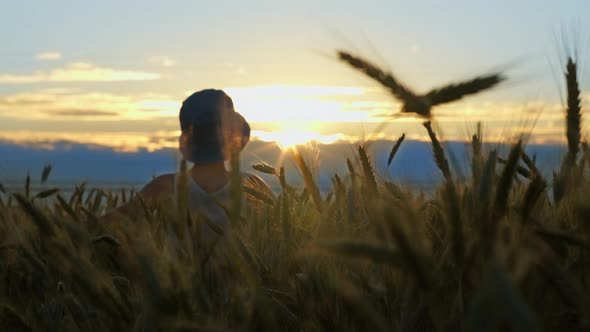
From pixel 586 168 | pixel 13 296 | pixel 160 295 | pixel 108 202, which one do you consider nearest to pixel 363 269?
pixel 160 295

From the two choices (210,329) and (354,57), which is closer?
(210,329)

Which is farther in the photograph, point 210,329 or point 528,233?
point 528,233

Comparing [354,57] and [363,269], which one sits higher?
[354,57]

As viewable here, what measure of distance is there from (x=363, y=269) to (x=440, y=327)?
0.52 meters

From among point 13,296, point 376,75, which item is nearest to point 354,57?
point 376,75

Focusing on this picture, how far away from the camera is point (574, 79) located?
201 cm

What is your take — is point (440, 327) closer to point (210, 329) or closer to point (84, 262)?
point (210, 329)

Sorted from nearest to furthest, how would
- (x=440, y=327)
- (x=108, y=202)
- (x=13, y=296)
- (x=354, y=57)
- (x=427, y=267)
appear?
(x=427, y=267)
(x=440, y=327)
(x=354, y=57)
(x=13, y=296)
(x=108, y=202)

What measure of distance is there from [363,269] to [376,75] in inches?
18.5

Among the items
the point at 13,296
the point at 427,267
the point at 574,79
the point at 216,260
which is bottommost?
the point at 13,296

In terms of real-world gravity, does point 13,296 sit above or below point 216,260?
below

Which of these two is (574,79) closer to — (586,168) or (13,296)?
(586,168)

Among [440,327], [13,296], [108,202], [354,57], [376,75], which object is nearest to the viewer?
[440,327]

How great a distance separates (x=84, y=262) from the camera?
4.30 feet
